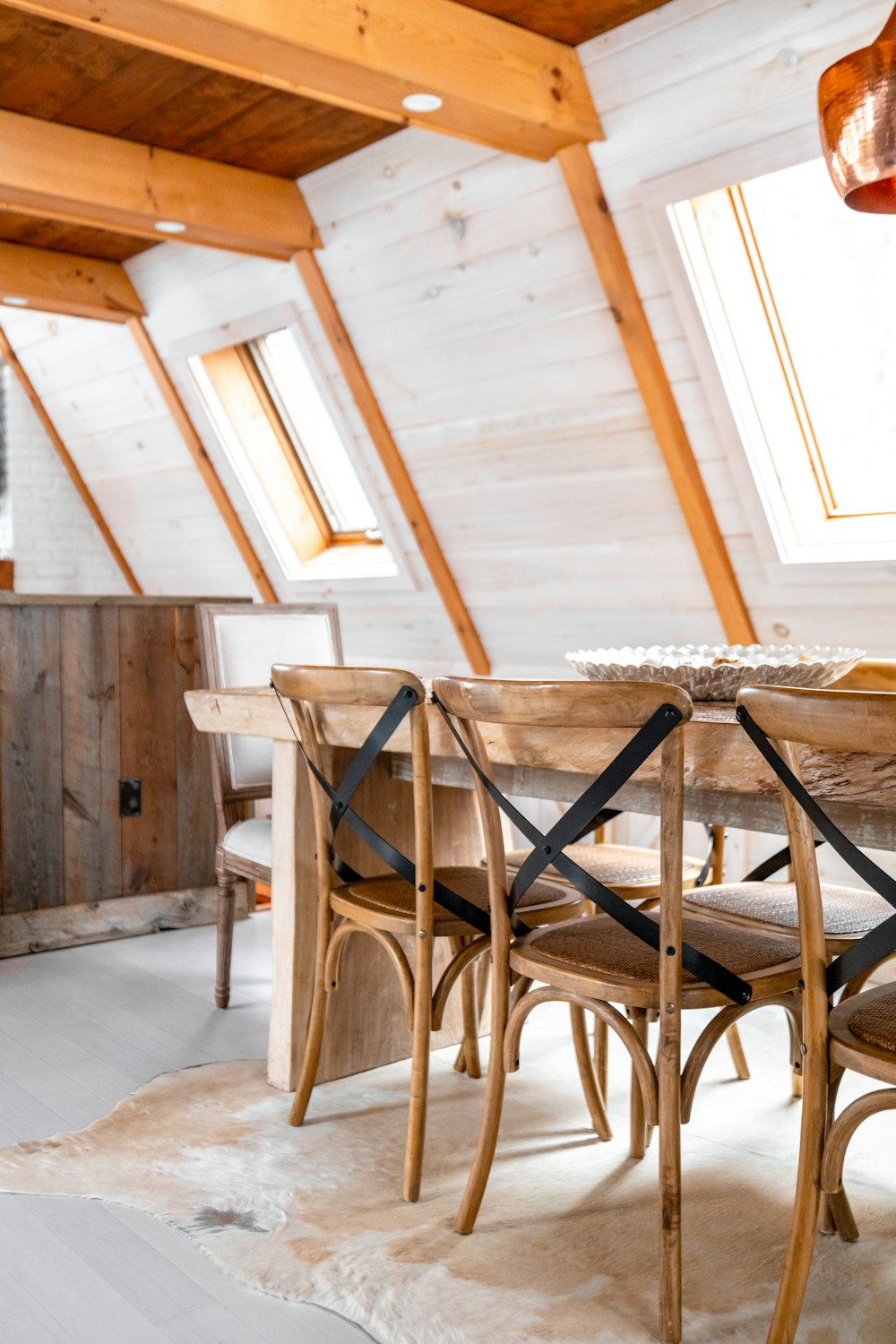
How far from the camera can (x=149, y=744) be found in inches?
146

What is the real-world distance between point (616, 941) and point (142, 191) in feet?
9.13

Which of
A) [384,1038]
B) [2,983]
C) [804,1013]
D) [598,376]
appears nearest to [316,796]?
[384,1038]

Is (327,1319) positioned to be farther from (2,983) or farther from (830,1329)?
(2,983)

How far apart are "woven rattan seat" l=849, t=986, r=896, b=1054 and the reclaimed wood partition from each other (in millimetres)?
2559

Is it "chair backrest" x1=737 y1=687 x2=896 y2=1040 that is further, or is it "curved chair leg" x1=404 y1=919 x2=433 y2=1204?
"curved chair leg" x1=404 y1=919 x2=433 y2=1204

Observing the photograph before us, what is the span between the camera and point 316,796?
2.26 m

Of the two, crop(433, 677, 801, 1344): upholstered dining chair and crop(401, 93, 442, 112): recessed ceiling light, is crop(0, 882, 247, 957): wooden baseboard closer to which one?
crop(433, 677, 801, 1344): upholstered dining chair

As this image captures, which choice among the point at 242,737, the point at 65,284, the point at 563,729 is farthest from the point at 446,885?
the point at 65,284

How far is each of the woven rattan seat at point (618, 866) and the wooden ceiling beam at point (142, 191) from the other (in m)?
2.20

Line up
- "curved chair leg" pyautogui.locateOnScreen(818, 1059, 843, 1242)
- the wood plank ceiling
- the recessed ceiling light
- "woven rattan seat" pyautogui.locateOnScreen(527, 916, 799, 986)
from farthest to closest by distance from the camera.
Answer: the wood plank ceiling
the recessed ceiling light
"curved chair leg" pyautogui.locateOnScreen(818, 1059, 843, 1242)
"woven rattan seat" pyautogui.locateOnScreen(527, 916, 799, 986)

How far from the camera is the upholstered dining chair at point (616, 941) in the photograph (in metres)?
1.59

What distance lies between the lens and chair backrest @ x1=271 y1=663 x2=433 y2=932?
1.97 meters

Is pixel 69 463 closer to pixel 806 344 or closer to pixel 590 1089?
pixel 806 344

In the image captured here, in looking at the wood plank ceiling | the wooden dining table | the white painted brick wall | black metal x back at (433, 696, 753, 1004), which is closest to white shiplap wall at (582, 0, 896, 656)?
the wood plank ceiling
